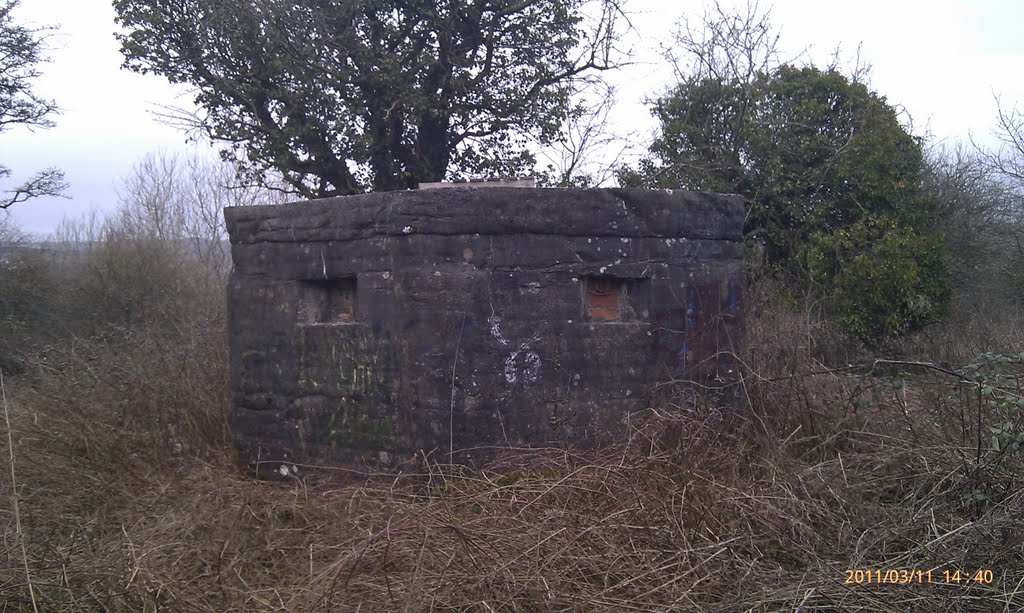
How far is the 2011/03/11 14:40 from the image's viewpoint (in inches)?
125

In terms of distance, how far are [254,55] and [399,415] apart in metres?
7.46

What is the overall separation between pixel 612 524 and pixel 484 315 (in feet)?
4.64

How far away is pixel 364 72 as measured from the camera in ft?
34.2

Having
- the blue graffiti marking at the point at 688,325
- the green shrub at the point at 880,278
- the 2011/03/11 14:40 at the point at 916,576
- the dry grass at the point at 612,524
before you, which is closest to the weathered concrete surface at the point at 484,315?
the blue graffiti marking at the point at 688,325

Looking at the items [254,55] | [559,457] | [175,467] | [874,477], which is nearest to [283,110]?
[254,55]

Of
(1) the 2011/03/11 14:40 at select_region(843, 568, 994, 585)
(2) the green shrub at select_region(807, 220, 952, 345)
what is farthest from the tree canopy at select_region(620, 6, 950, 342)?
(1) the 2011/03/11 14:40 at select_region(843, 568, 994, 585)

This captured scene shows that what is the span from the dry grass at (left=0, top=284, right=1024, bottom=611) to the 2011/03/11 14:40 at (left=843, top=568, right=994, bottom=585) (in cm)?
3

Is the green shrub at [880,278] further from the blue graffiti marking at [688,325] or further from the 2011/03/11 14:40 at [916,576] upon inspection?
the 2011/03/11 14:40 at [916,576]

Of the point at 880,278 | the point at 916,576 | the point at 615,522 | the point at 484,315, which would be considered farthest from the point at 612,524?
the point at 880,278

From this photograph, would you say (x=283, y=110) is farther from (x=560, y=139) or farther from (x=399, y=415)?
(x=399, y=415)

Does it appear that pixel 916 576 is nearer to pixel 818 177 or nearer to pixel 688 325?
pixel 688 325

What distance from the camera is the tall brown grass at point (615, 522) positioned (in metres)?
3.30

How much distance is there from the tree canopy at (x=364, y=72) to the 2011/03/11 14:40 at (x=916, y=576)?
8342 mm

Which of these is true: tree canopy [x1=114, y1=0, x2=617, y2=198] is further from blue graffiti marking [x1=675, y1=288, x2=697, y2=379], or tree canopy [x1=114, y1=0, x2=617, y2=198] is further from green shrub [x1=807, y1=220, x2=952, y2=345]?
blue graffiti marking [x1=675, y1=288, x2=697, y2=379]
